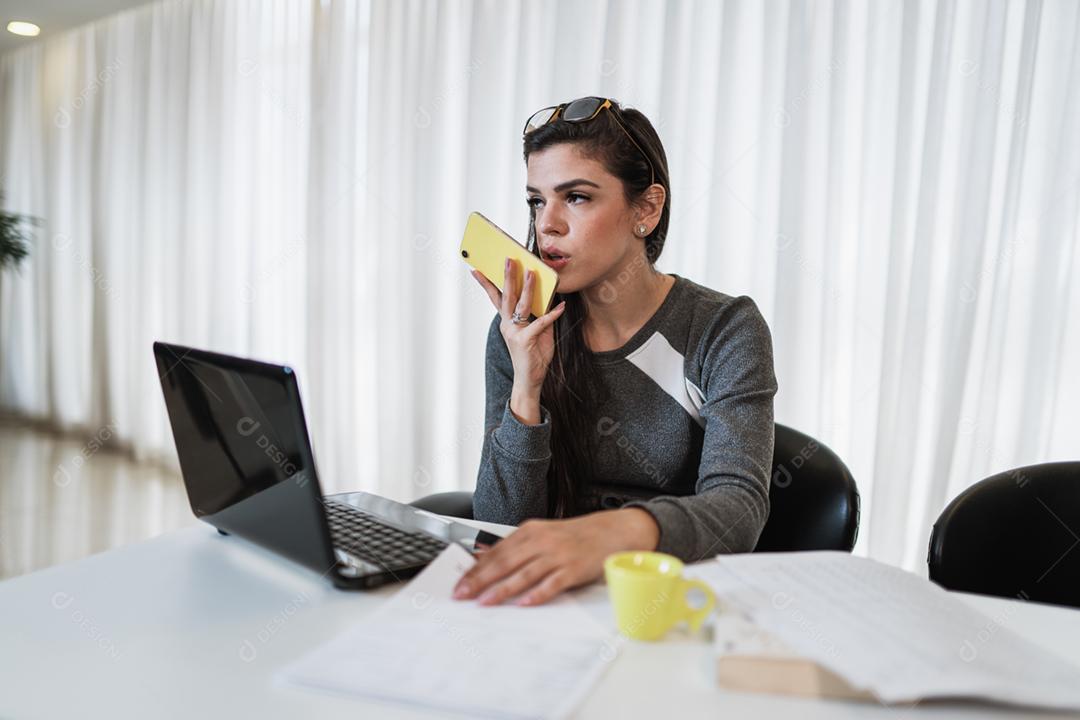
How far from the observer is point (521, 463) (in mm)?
1345

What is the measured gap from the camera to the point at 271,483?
2.90 feet

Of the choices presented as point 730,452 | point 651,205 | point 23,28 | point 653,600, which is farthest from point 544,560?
point 23,28

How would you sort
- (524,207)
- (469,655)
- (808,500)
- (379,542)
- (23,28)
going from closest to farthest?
(469,655) < (379,542) < (808,500) < (524,207) < (23,28)

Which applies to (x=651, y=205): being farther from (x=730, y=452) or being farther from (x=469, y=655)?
(x=469, y=655)

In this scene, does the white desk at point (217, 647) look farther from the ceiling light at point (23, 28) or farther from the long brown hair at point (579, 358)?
the ceiling light at point (23, 28)

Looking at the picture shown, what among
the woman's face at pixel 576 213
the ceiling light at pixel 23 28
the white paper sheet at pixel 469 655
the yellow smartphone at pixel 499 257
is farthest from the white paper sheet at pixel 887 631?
the ceiling light at pixel 23 28

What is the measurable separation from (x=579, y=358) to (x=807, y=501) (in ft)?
1.51

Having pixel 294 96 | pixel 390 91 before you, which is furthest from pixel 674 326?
pixel 294 96

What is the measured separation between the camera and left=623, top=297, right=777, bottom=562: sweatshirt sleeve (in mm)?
1014

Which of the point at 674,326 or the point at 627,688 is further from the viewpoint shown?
the point at 674,326

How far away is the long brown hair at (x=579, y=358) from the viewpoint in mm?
1447

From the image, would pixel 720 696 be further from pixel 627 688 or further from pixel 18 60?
pixel 18 60

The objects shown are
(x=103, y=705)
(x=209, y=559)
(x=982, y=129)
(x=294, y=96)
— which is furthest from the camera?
(x=294, y=96)

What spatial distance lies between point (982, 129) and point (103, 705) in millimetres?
2303
